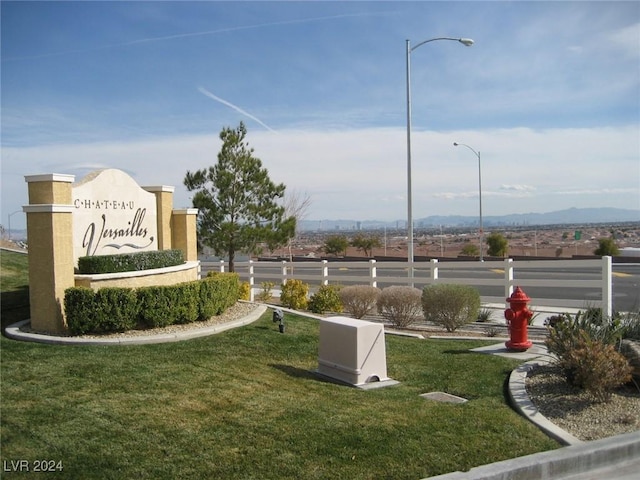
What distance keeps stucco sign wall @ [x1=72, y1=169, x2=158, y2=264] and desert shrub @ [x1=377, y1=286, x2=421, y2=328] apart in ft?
17.3

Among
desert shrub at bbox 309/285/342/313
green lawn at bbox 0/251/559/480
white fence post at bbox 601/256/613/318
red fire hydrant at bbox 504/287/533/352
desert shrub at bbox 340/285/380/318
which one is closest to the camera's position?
green lawn at bbox 0/251/559/480

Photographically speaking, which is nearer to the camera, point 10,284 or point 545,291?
point 10,284

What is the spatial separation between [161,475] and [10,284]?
9.90 metres

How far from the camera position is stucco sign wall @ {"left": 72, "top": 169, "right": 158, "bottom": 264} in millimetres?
10766

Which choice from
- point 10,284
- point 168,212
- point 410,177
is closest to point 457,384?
point 168,212

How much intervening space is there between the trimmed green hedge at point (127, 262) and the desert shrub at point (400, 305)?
4.67 m

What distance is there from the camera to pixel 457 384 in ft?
26.0

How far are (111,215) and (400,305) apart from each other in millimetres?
6377

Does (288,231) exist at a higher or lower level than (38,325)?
higher

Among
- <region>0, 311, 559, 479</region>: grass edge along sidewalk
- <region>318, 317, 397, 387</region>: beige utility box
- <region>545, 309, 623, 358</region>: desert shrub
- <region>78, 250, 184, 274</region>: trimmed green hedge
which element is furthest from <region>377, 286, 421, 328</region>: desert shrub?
<region>318, 317, 397, 387</region>: beige utility box

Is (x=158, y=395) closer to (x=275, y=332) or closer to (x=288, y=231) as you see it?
(x=275, y=332)

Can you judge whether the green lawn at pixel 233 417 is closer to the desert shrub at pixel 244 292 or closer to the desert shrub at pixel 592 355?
the desert shrub at pixel 592 355

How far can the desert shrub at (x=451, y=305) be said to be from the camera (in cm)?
1264

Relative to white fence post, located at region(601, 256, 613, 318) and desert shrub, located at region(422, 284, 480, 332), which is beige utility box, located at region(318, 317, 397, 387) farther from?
white fence post, located at region(601, 256, 613, 318)
